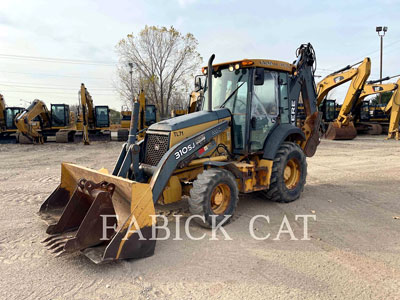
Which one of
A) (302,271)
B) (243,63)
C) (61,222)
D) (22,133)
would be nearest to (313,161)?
(243,63)

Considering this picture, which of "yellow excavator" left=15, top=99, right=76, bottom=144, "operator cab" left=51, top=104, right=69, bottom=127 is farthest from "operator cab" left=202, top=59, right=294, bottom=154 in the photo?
"operator cab" left=51, top=104, right=69, bottom=127

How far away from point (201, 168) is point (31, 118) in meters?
17.3

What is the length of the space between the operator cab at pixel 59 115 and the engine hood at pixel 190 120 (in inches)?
733

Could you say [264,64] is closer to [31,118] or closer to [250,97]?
[250,97]

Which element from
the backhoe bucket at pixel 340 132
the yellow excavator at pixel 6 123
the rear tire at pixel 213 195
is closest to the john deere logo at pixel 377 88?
the backhoe bucket at pixel 340 132

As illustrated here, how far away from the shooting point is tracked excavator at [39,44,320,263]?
11.8 feet

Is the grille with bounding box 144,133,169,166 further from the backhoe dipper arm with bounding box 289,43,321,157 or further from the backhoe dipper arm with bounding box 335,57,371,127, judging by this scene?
the backhoe dipper arm with bounding box 335,57,371,127

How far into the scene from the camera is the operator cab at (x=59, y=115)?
70.0ft

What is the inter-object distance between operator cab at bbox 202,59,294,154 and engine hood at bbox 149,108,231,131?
0.81 ft

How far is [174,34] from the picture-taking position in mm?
30750

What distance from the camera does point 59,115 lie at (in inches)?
848

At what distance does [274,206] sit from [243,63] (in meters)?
2.56

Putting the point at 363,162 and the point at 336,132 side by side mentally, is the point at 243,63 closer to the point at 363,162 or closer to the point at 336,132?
the point at 363,162

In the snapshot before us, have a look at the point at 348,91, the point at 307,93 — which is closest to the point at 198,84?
the point at 307,93
